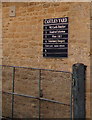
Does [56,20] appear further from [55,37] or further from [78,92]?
[78,92]

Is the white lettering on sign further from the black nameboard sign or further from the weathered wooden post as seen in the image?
the weathered wooden post

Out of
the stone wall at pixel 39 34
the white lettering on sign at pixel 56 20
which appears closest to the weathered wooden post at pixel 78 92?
the stone wall at pixel 39 34

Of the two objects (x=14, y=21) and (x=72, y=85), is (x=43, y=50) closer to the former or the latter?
(x=14, y=21)

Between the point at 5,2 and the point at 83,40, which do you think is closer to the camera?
the point at 83,40

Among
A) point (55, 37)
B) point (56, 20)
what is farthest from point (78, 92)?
point (56, 20)

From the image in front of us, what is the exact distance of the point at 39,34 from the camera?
409 inches

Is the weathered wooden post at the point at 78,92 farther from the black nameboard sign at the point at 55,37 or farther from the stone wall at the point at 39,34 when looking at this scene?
the black nameboard sign at the point at 55,37

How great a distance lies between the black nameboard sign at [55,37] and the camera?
31.9 ft

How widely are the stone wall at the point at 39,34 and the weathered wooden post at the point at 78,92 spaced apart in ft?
2.56

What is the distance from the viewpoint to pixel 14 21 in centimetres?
1109

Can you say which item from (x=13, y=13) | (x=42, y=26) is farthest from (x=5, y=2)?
(x=42, y=26)

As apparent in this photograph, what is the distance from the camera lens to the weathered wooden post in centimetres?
817

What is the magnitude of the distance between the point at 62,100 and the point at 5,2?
3838 mm

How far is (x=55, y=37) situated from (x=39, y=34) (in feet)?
1.99
